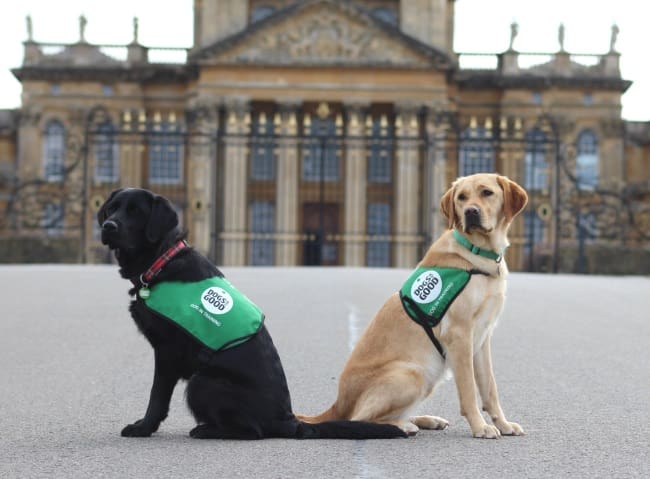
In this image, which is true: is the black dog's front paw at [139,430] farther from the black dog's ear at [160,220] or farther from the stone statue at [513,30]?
the stone statue at [513,30]

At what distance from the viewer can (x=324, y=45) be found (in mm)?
49906

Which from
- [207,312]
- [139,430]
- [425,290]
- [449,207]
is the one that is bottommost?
[139,430]

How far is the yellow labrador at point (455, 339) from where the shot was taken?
6.12 m

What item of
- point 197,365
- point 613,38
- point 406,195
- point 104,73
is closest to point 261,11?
point 104,73

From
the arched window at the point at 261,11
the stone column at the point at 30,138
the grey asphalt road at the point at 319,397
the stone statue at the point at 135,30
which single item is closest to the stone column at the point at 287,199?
the stone statue at the point at 135,30

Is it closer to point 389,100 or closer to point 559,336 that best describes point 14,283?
point 559,336

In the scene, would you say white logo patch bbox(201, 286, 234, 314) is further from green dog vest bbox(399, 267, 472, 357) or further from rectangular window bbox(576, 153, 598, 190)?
rectangular window bbox(576, 153, 598, 190)

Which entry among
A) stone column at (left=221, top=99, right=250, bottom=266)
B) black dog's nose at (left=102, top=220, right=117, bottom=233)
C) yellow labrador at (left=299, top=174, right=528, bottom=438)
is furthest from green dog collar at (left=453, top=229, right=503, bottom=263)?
stone column at (left=221, top=99, right=250, bottom=266)

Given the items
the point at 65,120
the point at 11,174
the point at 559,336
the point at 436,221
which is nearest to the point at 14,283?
the point at 559,336

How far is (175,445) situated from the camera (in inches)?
238

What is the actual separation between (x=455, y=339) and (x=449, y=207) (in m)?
0.77

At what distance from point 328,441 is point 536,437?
121cm

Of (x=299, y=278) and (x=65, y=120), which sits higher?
(x=65, y=120)

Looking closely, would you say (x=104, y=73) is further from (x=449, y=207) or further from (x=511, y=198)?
(x=511, y=198)
